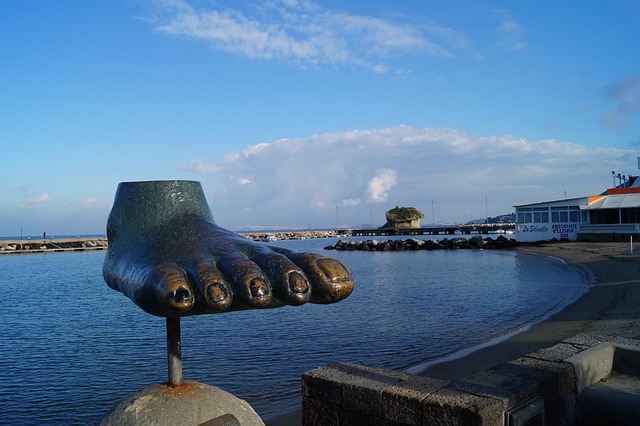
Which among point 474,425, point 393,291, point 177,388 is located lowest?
point 393,291

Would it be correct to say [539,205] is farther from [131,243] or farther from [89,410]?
[131,243]

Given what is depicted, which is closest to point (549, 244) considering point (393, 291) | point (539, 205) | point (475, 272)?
point (539, 205)

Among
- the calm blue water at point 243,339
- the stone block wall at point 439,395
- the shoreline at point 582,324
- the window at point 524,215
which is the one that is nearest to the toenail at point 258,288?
the stone block wall at point 439,395

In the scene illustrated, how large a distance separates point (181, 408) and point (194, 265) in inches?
45.7

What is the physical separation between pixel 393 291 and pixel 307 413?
64.1 ft

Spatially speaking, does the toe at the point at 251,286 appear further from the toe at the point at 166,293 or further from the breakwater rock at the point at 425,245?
the breakwater rock at the point at 425,245

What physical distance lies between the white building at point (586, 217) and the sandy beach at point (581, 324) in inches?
636

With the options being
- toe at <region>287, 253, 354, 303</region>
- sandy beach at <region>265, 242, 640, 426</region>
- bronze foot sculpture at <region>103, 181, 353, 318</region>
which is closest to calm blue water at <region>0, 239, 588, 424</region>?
sandy beach at <region>265, 242, 640, 426</region>

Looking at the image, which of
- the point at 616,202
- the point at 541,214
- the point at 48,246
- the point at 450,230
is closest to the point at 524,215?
the point at 541,214

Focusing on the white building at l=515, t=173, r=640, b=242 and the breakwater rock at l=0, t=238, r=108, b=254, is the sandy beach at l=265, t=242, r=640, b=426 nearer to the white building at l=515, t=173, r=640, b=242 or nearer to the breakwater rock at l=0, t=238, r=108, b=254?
the white building at l=515, t=173, r=640, b=242

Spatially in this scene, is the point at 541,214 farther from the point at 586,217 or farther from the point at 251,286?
the point at 251,286

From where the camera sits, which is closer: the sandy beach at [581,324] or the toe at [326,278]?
the toe at [326,278]

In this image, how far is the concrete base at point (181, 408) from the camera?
283 centimetres

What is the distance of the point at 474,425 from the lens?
11.6ft
